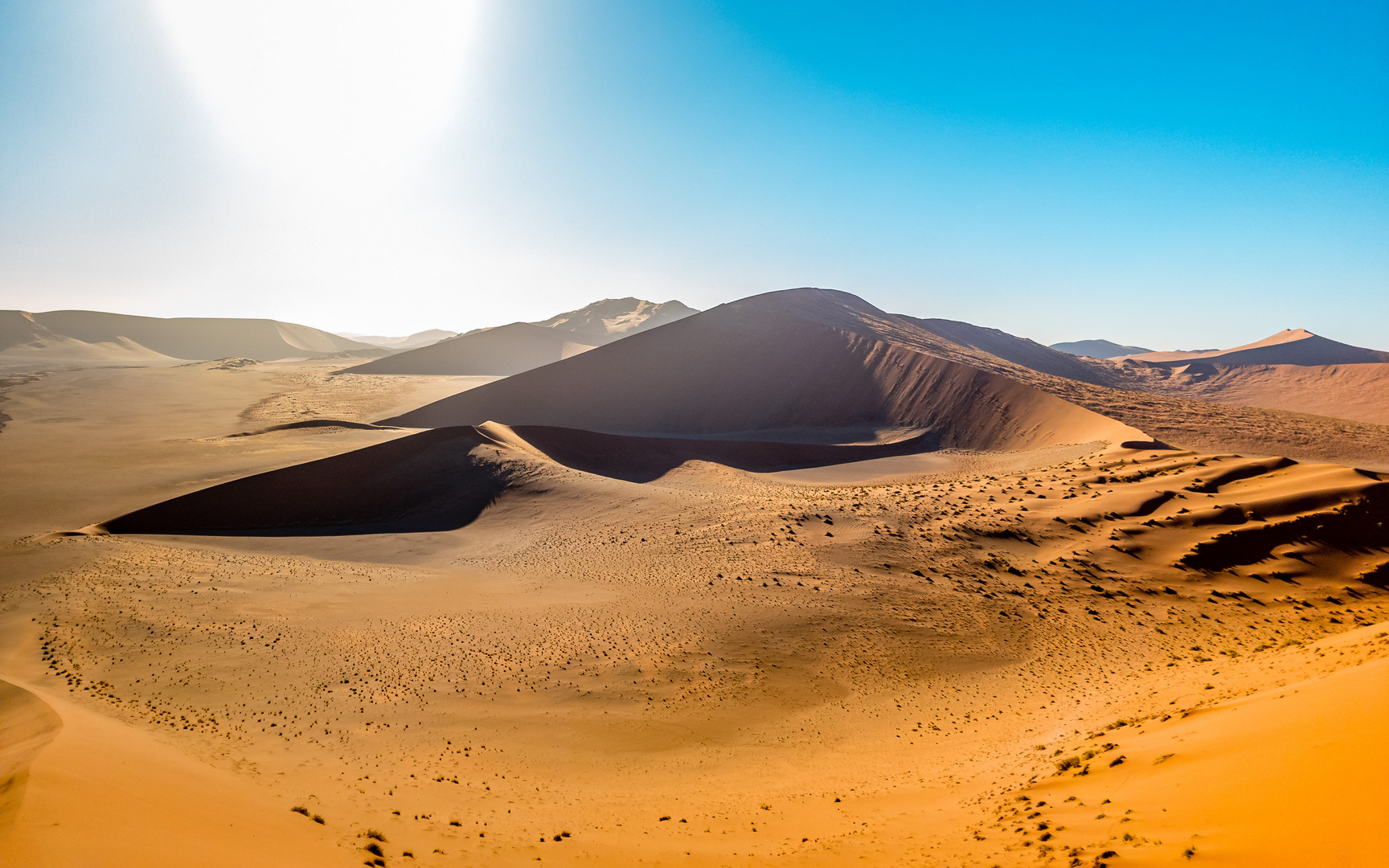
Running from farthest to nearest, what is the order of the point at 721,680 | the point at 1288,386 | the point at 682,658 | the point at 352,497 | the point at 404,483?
the point at 1288,386, the point at 404,483, the point at 352,497, the point at 682,658, the point at 721,680

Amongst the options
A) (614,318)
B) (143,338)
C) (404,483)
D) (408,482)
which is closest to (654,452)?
(408,482)

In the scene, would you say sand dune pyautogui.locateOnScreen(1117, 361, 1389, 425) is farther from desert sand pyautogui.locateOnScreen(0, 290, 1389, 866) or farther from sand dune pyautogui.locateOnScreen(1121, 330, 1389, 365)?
desert sand pyautogui.locateOnScreen(0, 290, 1389, 866)

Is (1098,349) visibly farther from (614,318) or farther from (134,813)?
(134,813)

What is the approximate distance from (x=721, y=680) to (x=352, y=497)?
16.8 m

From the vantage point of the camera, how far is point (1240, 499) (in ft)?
51.7

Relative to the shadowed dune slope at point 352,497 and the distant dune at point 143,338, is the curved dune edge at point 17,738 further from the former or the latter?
the distant dune at point 143,338

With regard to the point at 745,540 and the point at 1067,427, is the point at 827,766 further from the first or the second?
the point at 1067,427

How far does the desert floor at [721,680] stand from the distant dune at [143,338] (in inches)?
4297

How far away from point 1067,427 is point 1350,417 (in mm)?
47009

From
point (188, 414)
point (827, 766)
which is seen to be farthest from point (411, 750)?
point (188, 414)

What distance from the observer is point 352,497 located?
69.9 ft

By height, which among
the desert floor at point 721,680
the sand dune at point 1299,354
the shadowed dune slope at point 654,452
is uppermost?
the sand dune at point 1299,354

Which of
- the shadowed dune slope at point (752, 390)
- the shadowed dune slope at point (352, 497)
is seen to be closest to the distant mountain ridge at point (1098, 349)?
the shadowed dune slope at point (752, 390)

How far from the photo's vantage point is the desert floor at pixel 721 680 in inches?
191
